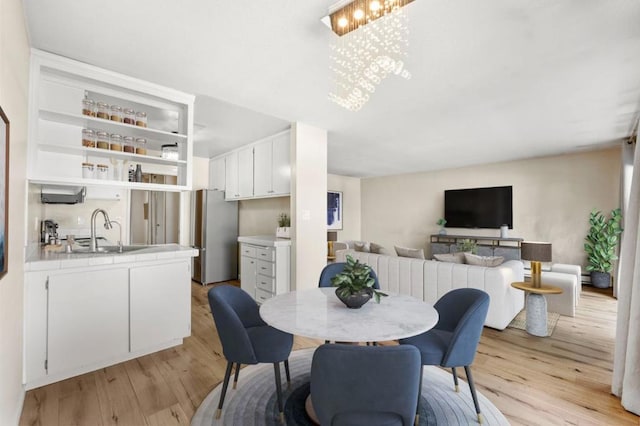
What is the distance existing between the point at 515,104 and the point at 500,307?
2.18m

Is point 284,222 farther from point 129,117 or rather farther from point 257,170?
point 129,117

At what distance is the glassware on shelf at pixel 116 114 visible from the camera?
8.70ft

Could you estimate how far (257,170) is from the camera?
4516mm

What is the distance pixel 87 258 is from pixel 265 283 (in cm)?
204

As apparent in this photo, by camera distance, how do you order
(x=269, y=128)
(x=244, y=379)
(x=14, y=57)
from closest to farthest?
(x=14, y=57), (x=244, y=379), (x=269, y=128)

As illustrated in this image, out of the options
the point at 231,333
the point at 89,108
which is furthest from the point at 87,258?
the point at 231,333

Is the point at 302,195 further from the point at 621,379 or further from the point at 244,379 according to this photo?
the point at 621,379

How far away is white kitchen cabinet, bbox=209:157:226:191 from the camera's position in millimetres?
5410

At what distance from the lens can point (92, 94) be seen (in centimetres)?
274

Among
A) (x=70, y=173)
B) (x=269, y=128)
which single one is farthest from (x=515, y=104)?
(x=70, y=173)

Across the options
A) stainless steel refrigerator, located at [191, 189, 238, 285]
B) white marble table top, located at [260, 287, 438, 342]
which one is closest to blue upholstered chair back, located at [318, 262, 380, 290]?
white marble table top, located at [260, 287, 438, 342]

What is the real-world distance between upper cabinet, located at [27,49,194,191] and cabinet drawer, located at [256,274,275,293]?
1.55 m

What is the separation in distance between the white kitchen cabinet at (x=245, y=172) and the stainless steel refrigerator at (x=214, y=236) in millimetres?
696

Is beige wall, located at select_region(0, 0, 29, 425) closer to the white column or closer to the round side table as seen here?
the white column
